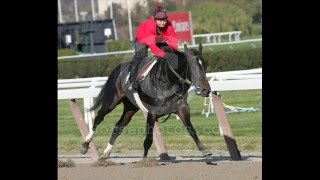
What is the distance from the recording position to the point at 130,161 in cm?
909

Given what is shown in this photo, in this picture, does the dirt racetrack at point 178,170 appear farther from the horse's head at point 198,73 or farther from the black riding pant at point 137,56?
the black riding pant at point 137,56

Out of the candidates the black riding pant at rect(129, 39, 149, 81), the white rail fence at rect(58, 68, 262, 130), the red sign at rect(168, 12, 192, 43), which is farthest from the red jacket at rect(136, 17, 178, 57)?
the red sign at rect(168, 12, 192, 43)

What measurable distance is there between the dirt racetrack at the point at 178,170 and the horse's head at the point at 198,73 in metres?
0.72

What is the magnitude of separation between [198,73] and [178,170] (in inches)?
40.3

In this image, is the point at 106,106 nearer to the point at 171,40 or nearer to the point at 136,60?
the point at 136,60

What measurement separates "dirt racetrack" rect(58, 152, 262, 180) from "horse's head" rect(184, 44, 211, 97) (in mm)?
718

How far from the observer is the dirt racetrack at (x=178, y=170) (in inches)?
284

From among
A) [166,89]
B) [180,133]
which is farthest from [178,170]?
[180,133]

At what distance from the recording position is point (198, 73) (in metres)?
8.09

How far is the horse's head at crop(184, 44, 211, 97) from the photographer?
7953 millimetres

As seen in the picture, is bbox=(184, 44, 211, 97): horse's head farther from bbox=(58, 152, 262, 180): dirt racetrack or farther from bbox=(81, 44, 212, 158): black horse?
bbox=(58, 152, 262, 180): dirt racetrack

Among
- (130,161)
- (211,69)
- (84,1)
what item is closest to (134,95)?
(130,161)
